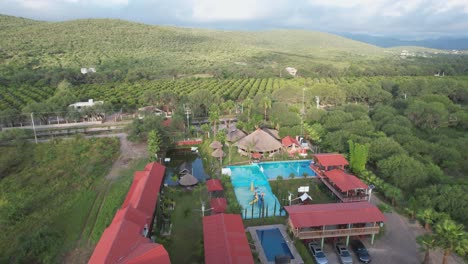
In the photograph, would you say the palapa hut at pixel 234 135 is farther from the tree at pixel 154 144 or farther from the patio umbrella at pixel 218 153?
the tree at pixel 154 144

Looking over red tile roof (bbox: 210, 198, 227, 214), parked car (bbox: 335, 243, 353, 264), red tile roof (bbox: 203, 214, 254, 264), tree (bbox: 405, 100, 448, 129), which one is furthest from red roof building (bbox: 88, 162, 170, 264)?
tree (bbox: 405, 100, 448, 129)

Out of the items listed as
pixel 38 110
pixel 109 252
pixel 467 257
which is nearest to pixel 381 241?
pixel 467 257

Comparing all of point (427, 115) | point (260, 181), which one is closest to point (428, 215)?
point (260, 181)

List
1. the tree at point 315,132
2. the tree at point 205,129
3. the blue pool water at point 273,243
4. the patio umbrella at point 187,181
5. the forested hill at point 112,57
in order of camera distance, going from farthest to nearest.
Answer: the forested hill at point 112,57 < the tree at point 205,129 < the tree at point 315,132 < the patio umbrella at point 187,181 < the blue pool water at point 273,243

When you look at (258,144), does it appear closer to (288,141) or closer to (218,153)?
(288,141)

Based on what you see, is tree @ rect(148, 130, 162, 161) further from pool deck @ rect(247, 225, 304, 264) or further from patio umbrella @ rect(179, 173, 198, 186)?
pool deck @ rect(247, 225, 304, 264)

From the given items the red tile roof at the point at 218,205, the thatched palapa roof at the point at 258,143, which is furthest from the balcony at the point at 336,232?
the thatched palapa roof at the point at 258,143

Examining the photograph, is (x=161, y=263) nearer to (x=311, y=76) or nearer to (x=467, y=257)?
(x=467, y=257)
